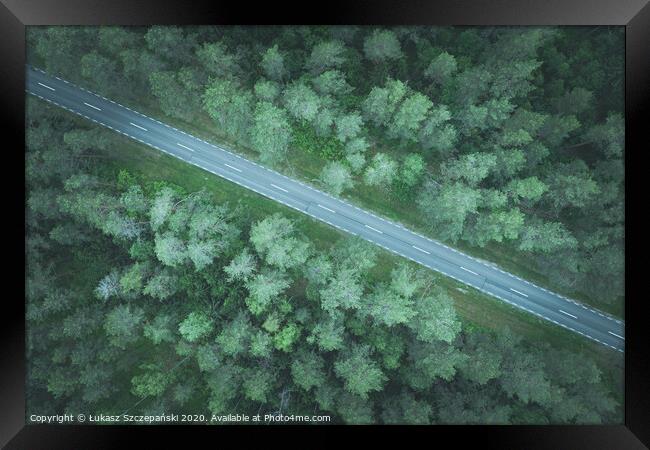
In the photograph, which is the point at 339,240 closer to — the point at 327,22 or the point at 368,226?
the point at 368,226

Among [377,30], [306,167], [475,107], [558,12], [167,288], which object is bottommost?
[167,288]

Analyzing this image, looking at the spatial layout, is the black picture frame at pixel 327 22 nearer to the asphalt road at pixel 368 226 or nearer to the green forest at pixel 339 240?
the green forest at pixel 339 240

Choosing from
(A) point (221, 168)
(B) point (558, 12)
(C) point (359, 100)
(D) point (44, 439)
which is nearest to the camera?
(B) point (558, 12)

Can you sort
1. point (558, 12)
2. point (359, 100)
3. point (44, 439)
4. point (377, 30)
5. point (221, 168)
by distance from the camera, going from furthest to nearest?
1. point (221, 168)
2. point (359, 100)
3. point (377, 30)
4. point (44, 439)
5. point (558, 12)

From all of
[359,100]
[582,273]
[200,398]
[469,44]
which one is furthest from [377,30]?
[200,398]

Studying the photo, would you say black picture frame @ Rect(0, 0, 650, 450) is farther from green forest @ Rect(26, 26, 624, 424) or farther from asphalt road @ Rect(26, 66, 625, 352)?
asphalt road @ Rect(26, 66, 625, 352)

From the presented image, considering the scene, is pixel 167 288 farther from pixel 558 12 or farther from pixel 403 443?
pixel 558 12
